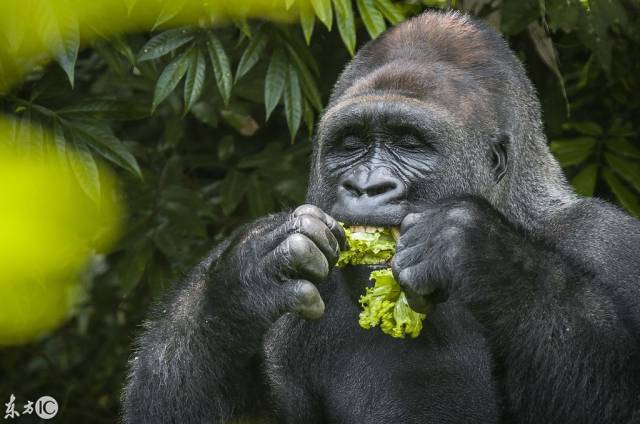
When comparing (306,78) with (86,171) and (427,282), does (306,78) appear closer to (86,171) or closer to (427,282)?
(86,171)

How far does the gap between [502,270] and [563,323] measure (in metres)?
0.28

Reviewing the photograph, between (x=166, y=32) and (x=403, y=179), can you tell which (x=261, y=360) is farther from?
(x=166, y=32)

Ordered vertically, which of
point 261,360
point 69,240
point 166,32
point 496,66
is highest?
point 496,66

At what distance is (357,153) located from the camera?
3.81 m

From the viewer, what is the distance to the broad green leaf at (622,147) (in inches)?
223

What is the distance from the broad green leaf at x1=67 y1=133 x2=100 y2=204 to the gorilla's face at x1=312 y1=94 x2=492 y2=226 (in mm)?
1284

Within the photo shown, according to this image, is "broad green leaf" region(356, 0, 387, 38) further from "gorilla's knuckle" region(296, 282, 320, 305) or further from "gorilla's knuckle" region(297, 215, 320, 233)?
"gorilla's knuckle" region(296, 282, 320, 305)

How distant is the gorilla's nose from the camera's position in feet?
11.4

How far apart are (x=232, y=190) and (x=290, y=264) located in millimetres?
2584

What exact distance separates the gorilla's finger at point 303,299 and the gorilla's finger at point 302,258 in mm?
35

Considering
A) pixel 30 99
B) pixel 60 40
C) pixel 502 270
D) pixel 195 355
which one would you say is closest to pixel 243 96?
pixel 30 99

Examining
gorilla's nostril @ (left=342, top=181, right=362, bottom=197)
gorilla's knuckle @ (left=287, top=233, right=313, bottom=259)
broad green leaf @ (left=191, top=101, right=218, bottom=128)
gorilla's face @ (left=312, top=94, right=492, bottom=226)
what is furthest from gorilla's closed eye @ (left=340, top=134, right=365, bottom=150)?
broad green leaf @ (left=191, top=101, right=218, bottom=128)

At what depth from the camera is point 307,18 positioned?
4.81 meters

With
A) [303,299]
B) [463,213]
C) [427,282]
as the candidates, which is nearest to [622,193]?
Result: [463,213]
